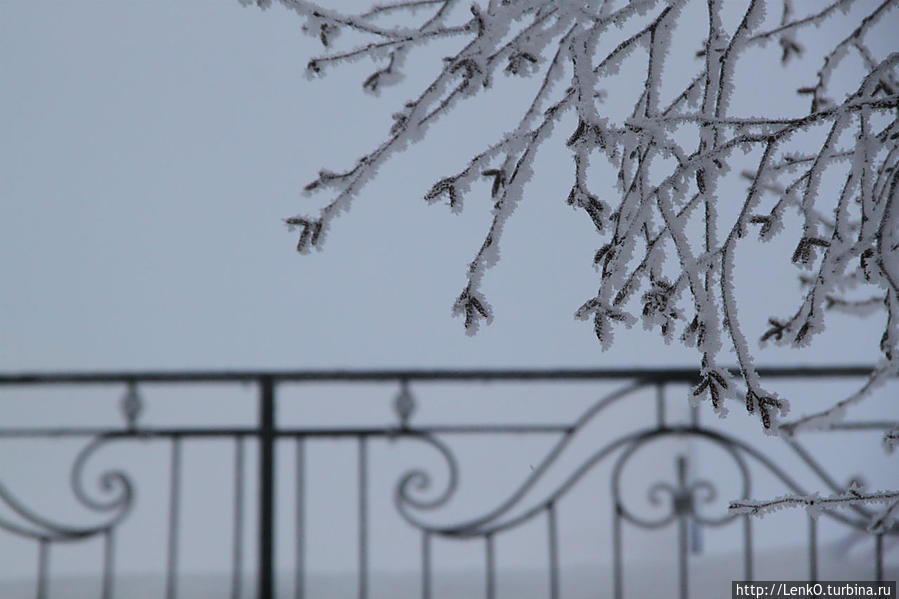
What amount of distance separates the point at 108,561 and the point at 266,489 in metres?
0.59

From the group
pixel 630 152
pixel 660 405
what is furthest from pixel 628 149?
pixel 660 405

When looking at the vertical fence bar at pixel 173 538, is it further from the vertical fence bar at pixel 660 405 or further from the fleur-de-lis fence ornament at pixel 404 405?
the vertical fence bar at pixel 660 405

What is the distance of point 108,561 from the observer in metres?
2.31

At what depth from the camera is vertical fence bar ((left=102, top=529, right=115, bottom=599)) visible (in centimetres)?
224

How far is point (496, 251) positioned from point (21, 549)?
282cm

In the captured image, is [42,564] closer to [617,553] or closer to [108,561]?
[108,561]

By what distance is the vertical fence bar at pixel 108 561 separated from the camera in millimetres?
2242

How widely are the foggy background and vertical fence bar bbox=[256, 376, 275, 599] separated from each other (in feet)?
3.49

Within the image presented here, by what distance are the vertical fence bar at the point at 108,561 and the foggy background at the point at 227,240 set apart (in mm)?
889

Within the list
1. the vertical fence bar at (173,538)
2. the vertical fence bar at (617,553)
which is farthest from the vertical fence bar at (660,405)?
the vertical fence bar at (173,538)

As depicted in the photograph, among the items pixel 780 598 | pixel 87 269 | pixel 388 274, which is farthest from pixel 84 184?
pixel 780 598

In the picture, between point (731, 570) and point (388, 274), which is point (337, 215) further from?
point (388, 274)

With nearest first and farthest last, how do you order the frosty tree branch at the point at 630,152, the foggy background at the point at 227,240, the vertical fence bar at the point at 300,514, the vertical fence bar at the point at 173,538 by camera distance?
the frosty tree branch at the point at 630,152 < the vertical fence bar at the point at 300,514 < the vertical fence bar at the point at 173,538 < the foggy background at the point at 227,240

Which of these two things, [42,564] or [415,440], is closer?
[415,440]
